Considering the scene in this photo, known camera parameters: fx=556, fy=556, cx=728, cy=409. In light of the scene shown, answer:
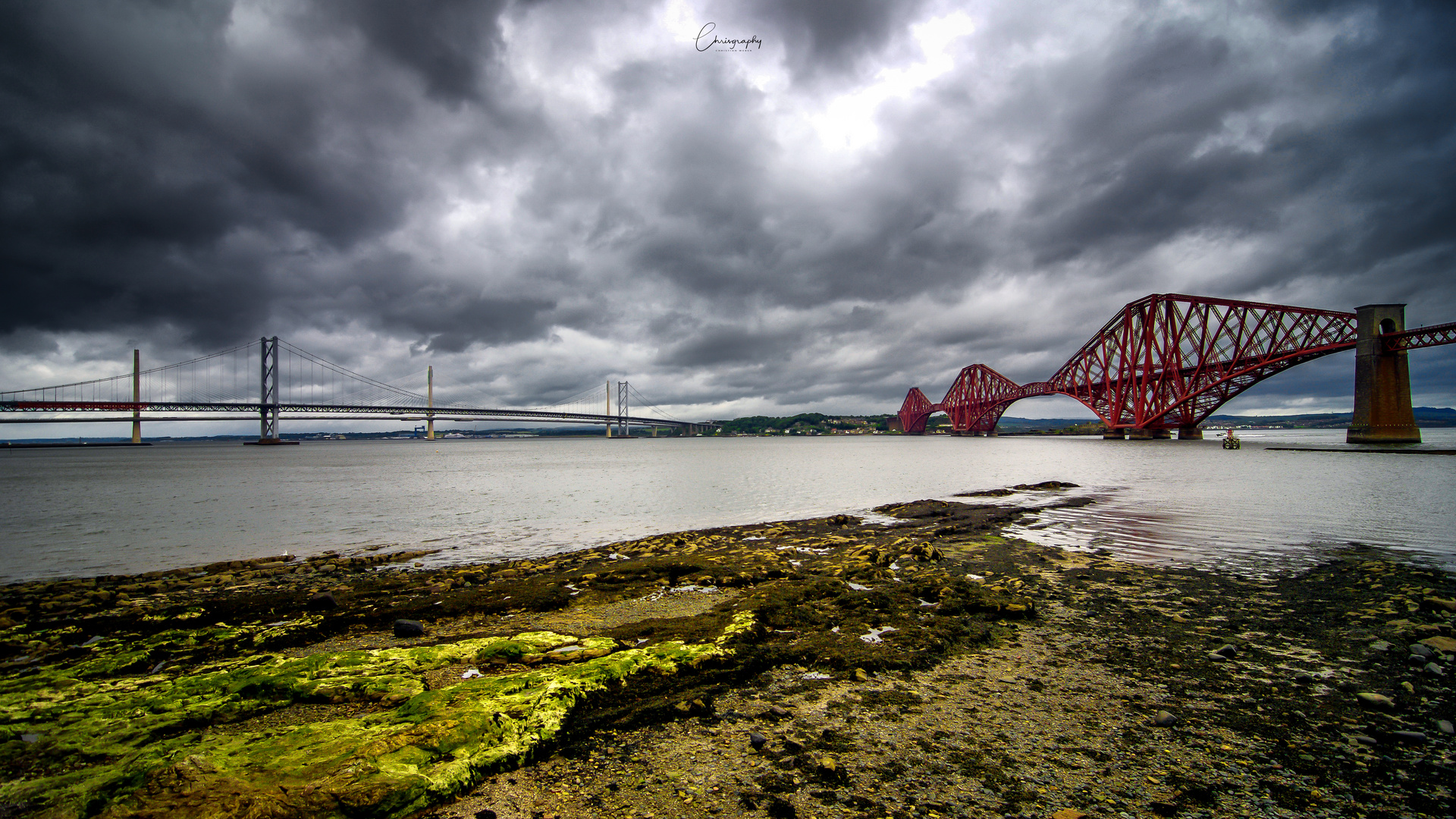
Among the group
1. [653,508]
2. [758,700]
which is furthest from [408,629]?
[653,508]

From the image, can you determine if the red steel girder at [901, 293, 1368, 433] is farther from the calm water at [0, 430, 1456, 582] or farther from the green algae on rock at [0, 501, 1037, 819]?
the green algae on rock at [0, 501, 1037, 819]

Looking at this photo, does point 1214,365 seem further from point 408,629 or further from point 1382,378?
point 408,629

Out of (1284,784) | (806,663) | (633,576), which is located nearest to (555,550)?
(633,576)

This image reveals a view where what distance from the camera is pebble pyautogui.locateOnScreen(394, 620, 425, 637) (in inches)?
262

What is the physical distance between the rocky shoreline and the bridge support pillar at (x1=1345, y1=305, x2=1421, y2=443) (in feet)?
176

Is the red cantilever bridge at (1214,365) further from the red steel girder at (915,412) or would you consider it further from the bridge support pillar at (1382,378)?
the red steel girder at (915,412)

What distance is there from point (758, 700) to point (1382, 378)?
2557 inches

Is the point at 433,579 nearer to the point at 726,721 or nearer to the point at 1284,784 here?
the point at 726,721

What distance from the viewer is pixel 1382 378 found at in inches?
1727

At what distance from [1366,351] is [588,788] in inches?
2580

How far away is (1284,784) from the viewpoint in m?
3.12

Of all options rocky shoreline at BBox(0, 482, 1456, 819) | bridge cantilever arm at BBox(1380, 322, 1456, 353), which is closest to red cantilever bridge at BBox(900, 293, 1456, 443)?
bridge cantilever arm at BBox(1380, 322, 1456, 353)

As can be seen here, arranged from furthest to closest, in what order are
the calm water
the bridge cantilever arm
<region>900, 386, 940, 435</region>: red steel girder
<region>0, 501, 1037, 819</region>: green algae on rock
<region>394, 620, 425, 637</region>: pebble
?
<region>900, 386, 940, 435</region>: red steel girder
the bridge cantilever arm
the calm water
<region>394, 620, 425, 637</region>: pebble
<region>0, 501, 1037, 819</region>: green algae on rock

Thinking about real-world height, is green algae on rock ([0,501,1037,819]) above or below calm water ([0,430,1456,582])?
above
